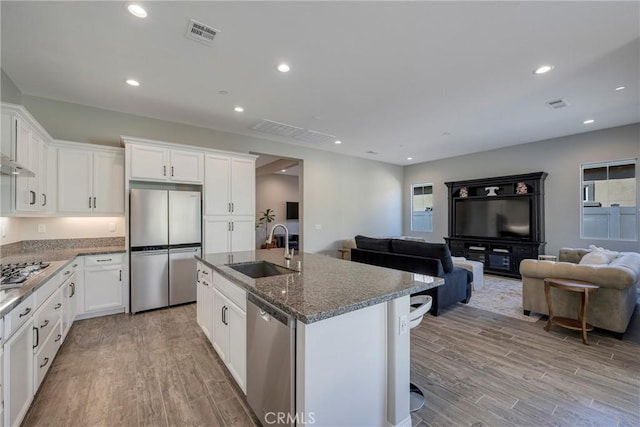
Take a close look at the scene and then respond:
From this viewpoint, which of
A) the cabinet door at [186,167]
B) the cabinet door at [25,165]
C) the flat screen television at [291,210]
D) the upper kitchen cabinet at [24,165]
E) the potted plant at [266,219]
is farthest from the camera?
the flat screen television at [291,210]

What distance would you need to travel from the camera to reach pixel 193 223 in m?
4.23

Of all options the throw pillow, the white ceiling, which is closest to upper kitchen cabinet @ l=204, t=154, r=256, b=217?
the white ceiling

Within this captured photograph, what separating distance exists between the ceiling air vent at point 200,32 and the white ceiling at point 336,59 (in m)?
0.06

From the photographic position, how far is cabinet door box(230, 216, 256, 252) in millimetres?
4709

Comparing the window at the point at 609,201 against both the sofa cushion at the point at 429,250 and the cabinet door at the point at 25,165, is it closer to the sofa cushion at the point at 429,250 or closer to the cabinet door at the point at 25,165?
the sofa cushion at the point at 429,250

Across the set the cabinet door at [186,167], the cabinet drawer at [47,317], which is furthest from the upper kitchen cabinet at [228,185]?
the cabinet drawer at [47,317]

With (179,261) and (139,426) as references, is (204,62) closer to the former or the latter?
→ (179,261)

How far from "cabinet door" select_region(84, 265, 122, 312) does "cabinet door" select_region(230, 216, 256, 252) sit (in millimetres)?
1611

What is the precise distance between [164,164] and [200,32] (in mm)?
2268

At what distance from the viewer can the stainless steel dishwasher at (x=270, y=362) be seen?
1427 mm

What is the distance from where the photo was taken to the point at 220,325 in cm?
244

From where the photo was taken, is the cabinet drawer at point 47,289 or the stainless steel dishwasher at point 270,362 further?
the cabinet drawer at point 47,289

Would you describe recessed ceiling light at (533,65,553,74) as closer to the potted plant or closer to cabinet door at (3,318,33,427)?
cabinet door at (3,318,33,427)

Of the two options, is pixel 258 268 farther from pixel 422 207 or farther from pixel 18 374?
pixel 422 207
